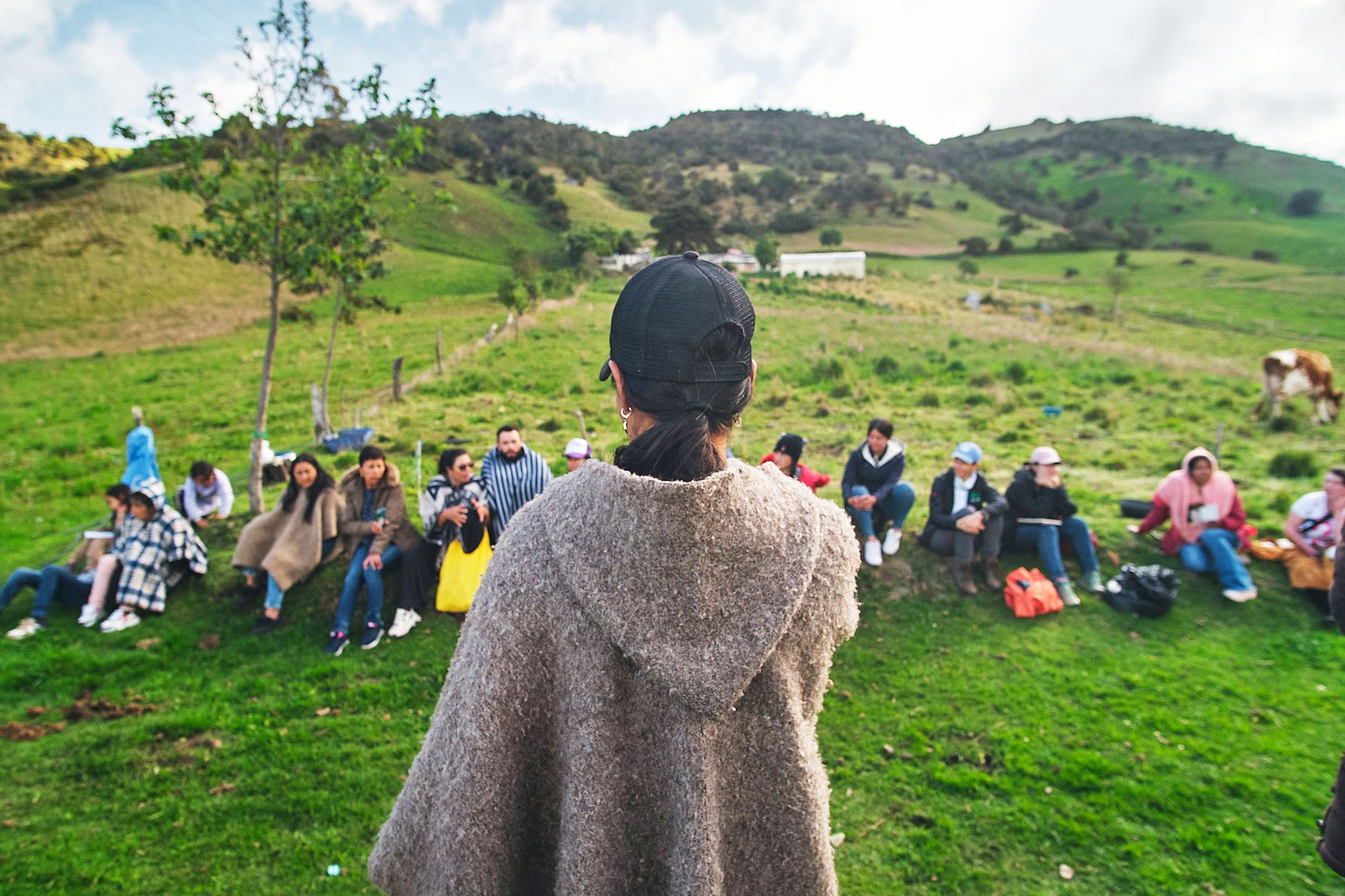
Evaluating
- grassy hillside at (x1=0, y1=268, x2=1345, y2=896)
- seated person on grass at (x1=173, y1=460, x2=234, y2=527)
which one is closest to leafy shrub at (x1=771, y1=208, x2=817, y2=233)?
grassy hillside at (x1=0, y1=268, x2=1345, y2=896)

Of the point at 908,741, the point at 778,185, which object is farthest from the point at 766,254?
the point at 778,185

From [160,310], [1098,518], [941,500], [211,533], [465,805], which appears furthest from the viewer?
[160,310]

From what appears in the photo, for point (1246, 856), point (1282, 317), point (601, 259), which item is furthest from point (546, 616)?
point (601, 259)

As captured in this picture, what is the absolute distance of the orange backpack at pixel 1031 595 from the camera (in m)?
6.45

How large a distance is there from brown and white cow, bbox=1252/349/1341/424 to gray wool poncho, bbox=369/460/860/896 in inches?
678

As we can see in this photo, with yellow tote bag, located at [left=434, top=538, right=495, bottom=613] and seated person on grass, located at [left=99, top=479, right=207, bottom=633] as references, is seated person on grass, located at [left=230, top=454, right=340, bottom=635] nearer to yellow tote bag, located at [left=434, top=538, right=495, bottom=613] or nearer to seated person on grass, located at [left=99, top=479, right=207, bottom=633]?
seated person on grass, located at [left=99, top=479, right=207, bottom=633]

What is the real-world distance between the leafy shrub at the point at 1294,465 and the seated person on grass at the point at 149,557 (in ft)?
48.3

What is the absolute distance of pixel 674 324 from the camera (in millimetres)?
1264

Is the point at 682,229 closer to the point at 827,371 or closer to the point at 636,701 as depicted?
the point at 827,371

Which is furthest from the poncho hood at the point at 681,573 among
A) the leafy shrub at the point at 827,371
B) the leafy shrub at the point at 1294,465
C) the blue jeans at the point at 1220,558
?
the leafy shrub at the point at 827,371

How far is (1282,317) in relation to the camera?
3216 centimetres

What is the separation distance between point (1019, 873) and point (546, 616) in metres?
4.10

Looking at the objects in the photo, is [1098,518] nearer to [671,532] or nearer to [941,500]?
[941,500]

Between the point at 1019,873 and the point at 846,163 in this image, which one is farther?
the point at 846,163
